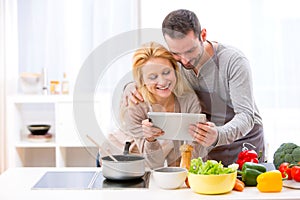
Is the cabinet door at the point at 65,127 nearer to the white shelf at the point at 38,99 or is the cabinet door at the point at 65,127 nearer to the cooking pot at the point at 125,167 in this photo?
the white shelf at the point at 38,99

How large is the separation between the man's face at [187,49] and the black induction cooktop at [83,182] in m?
0.50

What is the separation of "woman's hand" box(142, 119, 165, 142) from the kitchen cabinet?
167 centimetres

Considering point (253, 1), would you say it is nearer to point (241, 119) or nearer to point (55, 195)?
point (241, 119)

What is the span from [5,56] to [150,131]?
6.75 ft

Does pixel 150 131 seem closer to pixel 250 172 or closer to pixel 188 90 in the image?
pixel 188 90

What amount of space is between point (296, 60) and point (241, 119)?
1.78 meters

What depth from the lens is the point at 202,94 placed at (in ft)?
7.19

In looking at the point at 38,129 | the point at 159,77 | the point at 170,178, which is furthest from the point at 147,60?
the point at 38,129

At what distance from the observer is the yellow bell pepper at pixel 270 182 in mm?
1725

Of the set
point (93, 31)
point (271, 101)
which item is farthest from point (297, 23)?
point (93, 31)

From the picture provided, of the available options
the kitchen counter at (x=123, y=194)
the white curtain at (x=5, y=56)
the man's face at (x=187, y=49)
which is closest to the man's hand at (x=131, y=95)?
the man's face at (x=187, y=49)

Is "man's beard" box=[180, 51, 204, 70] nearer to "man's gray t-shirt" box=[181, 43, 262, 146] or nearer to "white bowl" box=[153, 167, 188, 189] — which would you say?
"man's gray t-shirt" box=[181, 43, 262, 146]

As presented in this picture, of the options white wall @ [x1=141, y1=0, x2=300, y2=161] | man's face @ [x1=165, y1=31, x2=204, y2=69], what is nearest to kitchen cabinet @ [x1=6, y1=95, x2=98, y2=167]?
white wall @ [x1=141, y1=0, x2=300, y2=161]

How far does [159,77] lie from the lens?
1961 millimetres
